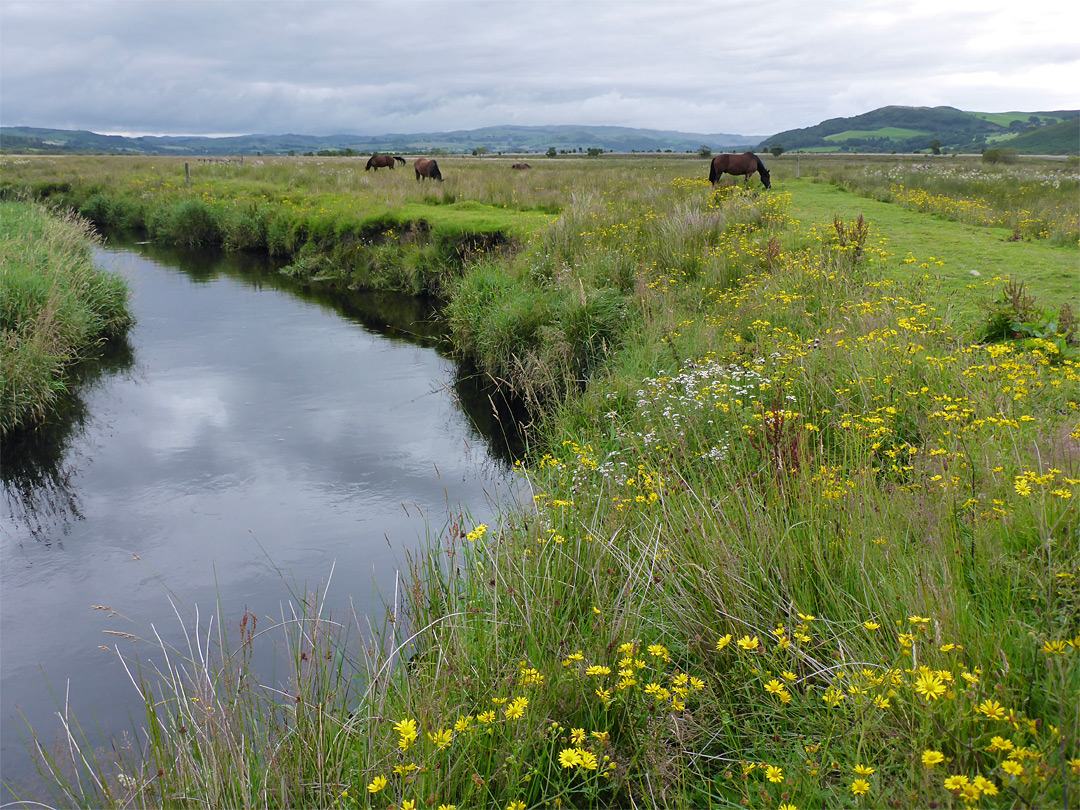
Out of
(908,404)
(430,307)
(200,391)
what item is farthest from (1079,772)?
(430,307)

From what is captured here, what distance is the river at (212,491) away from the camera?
488cm

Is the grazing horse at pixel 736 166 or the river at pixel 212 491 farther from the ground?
the grazing horse at pixel 736 166

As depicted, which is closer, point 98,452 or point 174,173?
point 98,452

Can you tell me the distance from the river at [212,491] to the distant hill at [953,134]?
126 meters

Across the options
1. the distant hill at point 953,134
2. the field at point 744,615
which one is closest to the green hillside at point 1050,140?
the distant hill at point 953,134

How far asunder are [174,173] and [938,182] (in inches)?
1293

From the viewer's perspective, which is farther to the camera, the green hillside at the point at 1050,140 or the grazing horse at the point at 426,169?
the green hillside at the point at 1050,140

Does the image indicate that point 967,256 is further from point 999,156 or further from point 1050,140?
point 1050,140

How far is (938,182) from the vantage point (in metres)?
22.0

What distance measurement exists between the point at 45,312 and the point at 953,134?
191 metres

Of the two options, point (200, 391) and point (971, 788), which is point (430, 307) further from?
point (971, 788)

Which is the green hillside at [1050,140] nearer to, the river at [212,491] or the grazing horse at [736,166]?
the grazing horse at [736,166]

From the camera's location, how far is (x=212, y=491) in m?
7.07

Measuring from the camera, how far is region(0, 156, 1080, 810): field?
216 centimetres
